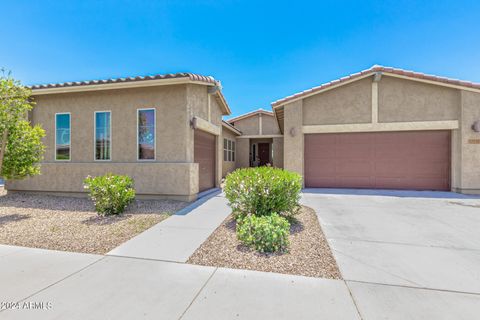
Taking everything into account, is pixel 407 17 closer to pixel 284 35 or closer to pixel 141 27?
pixel 284 35

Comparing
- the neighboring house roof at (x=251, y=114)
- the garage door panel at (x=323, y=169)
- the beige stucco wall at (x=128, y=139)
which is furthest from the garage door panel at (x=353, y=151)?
the neighboring house roof at (x=251, y=114)

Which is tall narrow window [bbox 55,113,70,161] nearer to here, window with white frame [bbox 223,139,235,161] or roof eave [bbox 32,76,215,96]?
roof eave [bbox 32,76,215,96]

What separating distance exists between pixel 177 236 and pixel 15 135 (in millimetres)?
6076

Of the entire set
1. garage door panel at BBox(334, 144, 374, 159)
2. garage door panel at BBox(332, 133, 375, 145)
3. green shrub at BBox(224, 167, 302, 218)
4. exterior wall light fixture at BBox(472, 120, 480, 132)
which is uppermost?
exterior wall light fixture at BBox(472, 120, 480, 132)

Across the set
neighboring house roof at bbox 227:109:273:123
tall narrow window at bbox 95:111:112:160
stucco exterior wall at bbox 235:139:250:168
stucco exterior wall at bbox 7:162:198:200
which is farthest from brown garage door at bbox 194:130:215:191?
neighboring house roof at bbox 227:109:273:123

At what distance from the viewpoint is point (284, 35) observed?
10.3 metres

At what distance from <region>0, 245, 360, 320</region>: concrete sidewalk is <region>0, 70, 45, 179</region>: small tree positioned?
4.43 meters

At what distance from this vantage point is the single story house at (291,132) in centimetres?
754

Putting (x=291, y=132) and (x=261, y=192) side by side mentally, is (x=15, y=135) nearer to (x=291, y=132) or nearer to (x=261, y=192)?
(x=261, y=192)

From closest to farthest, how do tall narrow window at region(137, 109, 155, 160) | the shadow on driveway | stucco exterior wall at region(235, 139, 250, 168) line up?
1. tall narrow window at region(137, 109, 155, 160)
2. the shadow on driveway
3. stucco exterior wall at region(235, 139, 250, 168)

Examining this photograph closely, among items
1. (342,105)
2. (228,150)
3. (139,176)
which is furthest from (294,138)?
(139,176)

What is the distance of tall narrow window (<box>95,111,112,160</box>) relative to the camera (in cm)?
795

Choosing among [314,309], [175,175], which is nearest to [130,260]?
[314,309]

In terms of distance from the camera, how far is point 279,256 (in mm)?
3398
